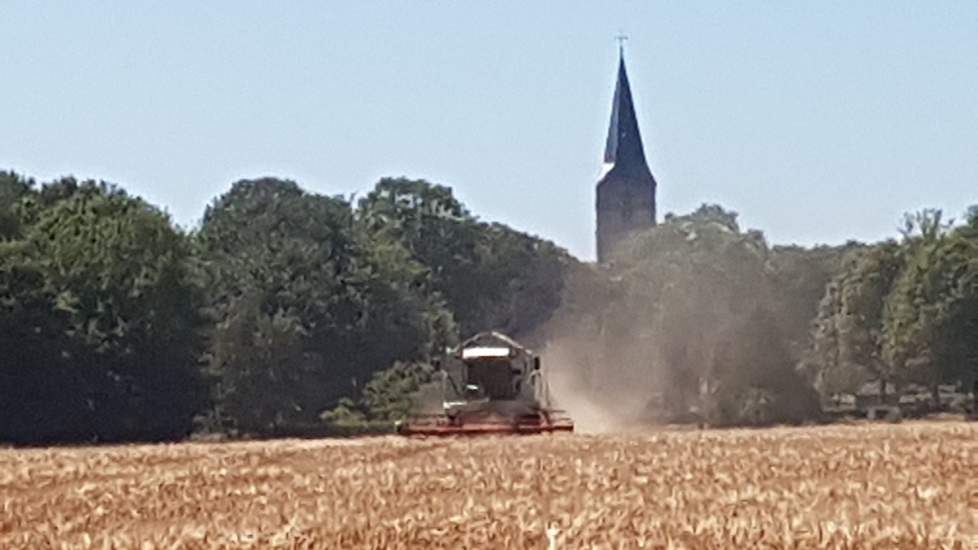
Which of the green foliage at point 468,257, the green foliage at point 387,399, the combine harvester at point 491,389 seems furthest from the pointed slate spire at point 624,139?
the combine harvester at point 491,389

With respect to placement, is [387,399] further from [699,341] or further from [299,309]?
[699,341]

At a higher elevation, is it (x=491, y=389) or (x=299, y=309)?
(x=299, y=309)

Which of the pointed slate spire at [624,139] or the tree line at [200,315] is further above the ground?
the pointed slate spire at [624,139]

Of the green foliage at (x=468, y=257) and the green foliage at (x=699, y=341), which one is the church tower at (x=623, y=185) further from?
the green foliage at (x=699, y=341)

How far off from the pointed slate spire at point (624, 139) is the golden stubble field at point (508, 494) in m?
139

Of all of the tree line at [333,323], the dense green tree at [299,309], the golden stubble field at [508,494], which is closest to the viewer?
the golden stubble field at [508,494]

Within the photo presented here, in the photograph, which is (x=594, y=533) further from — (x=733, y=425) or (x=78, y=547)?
(x=733, y=425)

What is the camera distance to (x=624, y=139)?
18425 cm

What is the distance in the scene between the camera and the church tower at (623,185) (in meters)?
183

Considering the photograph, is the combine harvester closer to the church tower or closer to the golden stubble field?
the golden stubble field

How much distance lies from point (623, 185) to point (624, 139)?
4150 millimetres

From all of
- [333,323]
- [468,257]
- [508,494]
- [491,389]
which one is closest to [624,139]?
[468,257]

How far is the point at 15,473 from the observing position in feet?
113

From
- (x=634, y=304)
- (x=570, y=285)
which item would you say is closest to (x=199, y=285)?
(x=634, y=304)
